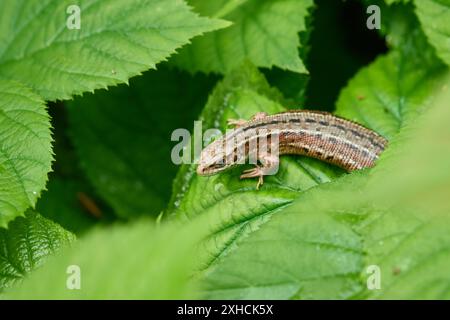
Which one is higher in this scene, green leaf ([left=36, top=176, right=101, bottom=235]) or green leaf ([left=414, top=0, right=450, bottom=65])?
green leaf ([left=414, top=0, right=450, bottom=65])

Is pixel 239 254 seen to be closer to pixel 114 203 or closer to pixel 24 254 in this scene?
pixel 24 254

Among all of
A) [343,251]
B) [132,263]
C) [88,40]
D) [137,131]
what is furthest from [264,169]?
[132,263]

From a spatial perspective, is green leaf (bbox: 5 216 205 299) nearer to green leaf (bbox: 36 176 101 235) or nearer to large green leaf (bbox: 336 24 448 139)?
large green leaf (bbox: 336 24 448 139)

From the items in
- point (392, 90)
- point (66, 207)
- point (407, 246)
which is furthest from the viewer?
point (66, 207)

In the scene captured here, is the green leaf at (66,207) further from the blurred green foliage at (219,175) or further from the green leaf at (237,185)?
the green leaf at (237,185)

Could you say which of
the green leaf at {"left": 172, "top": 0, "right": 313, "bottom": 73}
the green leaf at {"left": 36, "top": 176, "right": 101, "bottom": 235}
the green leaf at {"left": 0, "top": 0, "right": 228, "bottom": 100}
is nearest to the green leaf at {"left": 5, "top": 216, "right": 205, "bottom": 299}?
the green leaf at {"left": 0, "top": 0, "right": 228, "bottom": 100}

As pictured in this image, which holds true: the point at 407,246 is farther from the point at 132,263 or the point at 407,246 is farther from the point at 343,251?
the point at 132,263

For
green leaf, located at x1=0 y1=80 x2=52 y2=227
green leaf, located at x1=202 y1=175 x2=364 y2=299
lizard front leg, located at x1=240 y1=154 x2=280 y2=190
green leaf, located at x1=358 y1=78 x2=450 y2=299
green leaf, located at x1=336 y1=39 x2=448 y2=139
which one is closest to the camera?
green leaf, located at x1=358 y1=78 x2=450 y2=299
